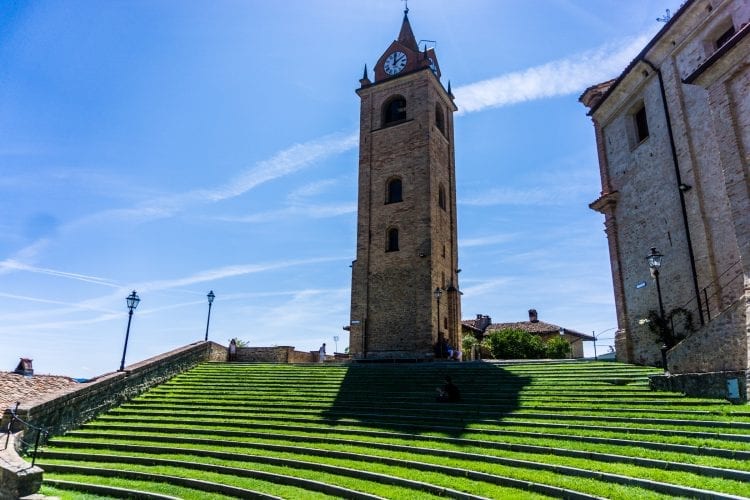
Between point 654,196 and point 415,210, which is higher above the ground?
point 415,210

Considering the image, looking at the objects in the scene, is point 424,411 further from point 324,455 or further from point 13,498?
point 13,498

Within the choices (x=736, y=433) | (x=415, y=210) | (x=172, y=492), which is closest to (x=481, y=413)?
(x=736, y=433)

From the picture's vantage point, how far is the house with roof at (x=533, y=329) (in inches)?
1837

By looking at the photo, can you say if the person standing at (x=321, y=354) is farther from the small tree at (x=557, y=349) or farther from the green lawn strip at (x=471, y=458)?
the small tree at (x=557, y=349)

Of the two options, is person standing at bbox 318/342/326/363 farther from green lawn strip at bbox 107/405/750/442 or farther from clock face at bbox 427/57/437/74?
clock face at bbox 427/57/437/74

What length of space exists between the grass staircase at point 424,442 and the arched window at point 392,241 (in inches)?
487

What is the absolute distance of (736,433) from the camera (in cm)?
802

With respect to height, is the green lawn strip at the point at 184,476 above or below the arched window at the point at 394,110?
below

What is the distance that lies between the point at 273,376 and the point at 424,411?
8583mm

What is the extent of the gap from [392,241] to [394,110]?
9.60 metres

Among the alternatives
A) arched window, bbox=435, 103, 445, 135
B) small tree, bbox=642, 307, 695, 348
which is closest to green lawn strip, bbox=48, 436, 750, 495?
A: small tree, bbox=642, 307, 695, 348

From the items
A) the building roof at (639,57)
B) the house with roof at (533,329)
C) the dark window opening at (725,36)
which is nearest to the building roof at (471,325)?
the house with roof at (533,329)

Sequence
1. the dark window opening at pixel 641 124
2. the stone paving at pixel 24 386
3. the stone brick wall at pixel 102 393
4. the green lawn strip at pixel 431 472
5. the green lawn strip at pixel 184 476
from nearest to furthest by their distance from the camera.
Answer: the green lawn strip at pixel 431 472, the green lawn strip at pixel 184 476, the stone brick wall at pixel 102 393, the stone paving at pixel 24 386, the dark window opening at pixel 641 124

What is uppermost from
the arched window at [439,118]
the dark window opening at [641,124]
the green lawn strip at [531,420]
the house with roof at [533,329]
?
the arched window at [439,118]
